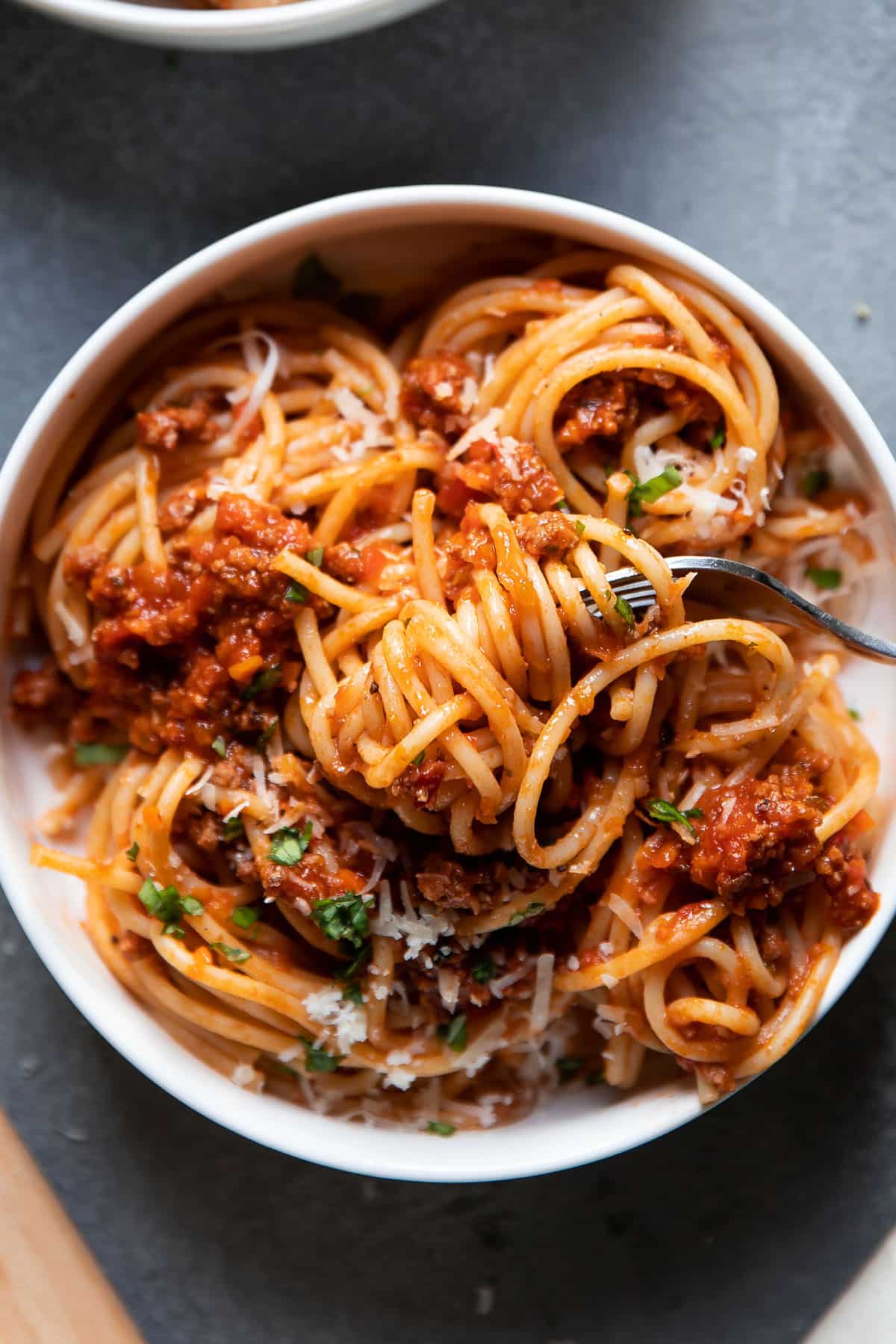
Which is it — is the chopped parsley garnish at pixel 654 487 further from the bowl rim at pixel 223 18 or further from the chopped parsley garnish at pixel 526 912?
the bowl rim at pixel 223 18

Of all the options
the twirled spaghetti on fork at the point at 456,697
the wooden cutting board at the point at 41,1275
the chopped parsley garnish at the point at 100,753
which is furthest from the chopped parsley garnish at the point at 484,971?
the wooden cutting board at the point at 41,1275

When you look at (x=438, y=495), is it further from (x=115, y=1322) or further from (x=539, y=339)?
(x=115, y=1322)

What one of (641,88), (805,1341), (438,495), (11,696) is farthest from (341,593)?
(805,1341)

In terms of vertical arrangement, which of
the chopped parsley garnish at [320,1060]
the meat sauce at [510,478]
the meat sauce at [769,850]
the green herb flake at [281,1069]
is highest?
the meat sauce at [510,478]

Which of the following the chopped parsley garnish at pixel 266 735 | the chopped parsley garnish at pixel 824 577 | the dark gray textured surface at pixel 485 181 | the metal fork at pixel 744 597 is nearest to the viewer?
the metal fork at pixel 744 597

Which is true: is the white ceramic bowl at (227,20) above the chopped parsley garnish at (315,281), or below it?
above

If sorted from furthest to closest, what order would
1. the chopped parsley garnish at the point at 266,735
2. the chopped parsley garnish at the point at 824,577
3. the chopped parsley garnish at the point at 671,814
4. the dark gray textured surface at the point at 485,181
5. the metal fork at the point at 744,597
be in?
the dark gray textured surface at the point at 485,181 < the chopped parsley garnish at the point at 824,577 < the chopped parsley garnish at the point at 266,735 < the chopped parsley garnish at the point at 671,814 < the metal fork at the point at 744,597

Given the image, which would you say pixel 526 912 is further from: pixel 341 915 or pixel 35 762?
pixel 35 762
